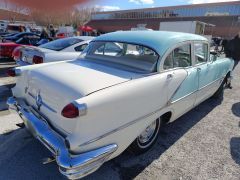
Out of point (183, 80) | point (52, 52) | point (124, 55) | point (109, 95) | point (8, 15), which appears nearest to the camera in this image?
point (109, 95)

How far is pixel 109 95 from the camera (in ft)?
7.31

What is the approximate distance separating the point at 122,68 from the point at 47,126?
48.8 inches

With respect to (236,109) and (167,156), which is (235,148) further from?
(236,109)

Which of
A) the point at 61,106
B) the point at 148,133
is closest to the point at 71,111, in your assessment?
the point at 61,106

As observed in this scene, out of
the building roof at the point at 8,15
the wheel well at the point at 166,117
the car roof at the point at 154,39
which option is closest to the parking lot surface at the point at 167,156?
the wheel well at the point at 166,117

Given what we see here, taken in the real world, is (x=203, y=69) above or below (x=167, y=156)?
above

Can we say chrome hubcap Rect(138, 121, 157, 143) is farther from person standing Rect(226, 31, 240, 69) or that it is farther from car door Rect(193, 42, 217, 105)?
person standing Rect(226, 31, 240, 69)

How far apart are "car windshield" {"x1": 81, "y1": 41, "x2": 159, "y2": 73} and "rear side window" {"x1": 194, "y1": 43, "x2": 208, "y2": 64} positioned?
Result: 3.59 feet

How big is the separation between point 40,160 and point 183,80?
7.41 ft

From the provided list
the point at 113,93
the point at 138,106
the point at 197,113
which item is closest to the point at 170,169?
the point at 138,106

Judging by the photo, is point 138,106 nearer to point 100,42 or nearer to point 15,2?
point 100,42

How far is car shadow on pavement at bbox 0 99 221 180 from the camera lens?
2668 millimetres

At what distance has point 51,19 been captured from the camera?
2598 inches

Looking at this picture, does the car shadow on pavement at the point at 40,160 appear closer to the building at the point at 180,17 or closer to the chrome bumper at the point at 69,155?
the chrome bumper at the point at 69,155
